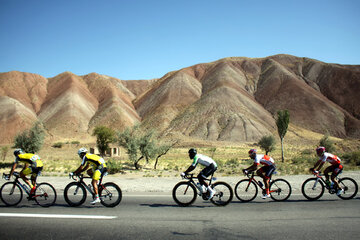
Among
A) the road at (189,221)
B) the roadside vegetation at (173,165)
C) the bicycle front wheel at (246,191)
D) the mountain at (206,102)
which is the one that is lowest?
the roadside vegetation at (173,165)

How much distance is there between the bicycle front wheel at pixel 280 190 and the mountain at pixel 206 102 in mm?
64991

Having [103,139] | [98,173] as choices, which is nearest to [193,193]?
[98,173]

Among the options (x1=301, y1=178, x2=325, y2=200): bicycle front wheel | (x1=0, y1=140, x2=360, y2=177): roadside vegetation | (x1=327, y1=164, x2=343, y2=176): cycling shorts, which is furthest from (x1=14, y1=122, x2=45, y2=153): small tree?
(x1=327, y1=164, x2=343, y2=176): cycling shorts

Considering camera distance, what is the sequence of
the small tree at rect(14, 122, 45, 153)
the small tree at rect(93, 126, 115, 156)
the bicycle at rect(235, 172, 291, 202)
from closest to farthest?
1. the bicycle at rect(235, 172, 291, 202)
2. the small tree at rect(14, 122, 45, 153)
3. the small tree at rect(93, 126, 115, 156)

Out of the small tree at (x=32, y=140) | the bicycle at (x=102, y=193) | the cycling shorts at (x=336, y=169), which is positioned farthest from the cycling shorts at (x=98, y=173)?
the small tree at (x=32, y=140)

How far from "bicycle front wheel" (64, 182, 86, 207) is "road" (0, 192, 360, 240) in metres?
0.21

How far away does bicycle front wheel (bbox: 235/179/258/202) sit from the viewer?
8820 mm

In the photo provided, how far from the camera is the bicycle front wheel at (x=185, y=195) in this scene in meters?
8.12

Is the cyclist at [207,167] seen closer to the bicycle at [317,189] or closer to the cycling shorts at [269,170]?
the cycling shorts at [269,170]

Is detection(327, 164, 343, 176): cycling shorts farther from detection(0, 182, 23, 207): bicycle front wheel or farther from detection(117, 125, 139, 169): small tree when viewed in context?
detection(117, 125, 139, 169): small tree

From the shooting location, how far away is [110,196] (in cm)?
797

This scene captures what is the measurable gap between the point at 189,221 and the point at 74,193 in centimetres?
380

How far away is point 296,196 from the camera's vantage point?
959 cm

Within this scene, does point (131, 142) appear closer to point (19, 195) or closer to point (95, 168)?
point (19, 195)
